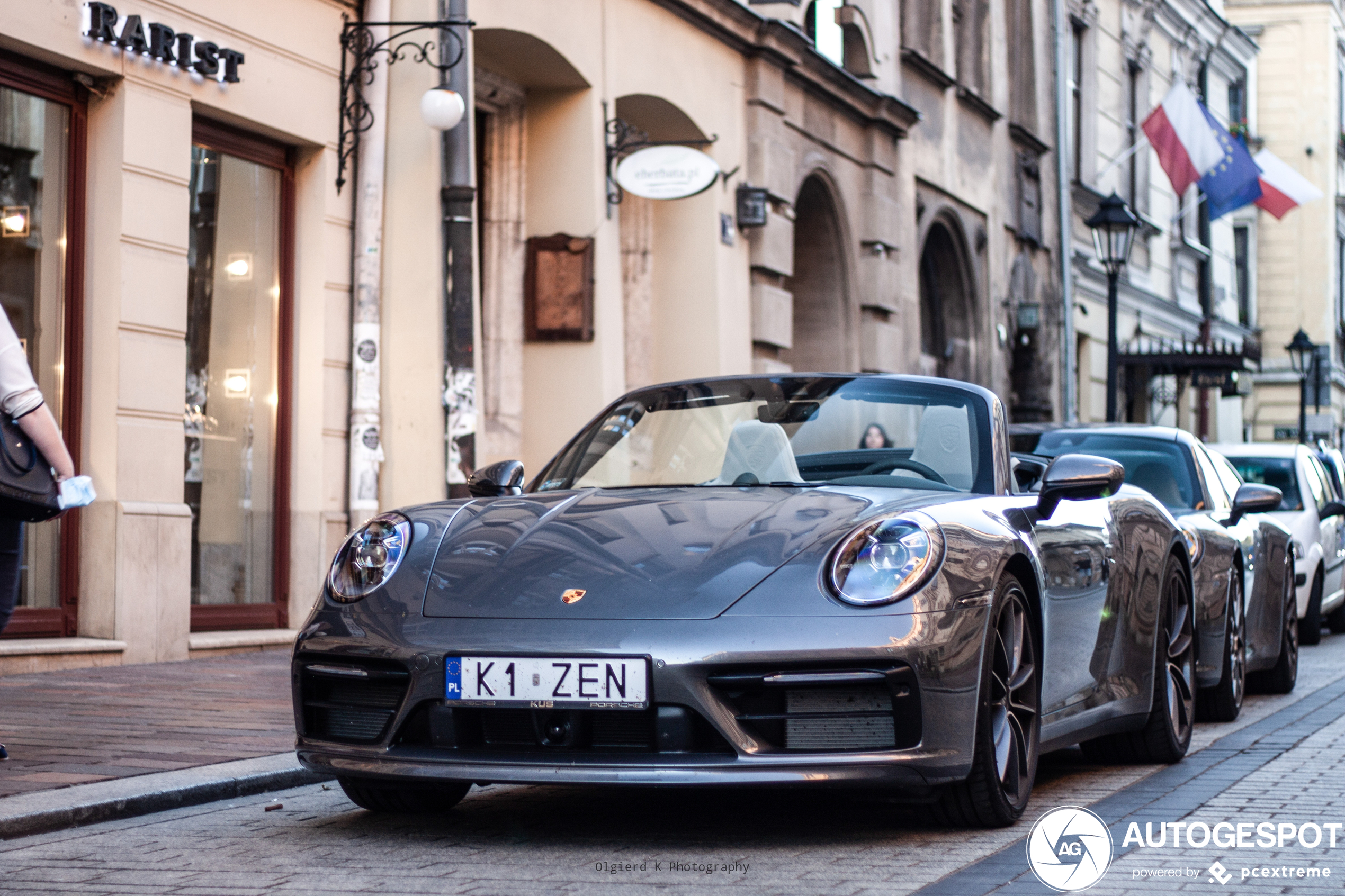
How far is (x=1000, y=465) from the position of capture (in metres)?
5.81

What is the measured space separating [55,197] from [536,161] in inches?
212

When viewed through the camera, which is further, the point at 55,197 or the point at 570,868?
the point at 55,197

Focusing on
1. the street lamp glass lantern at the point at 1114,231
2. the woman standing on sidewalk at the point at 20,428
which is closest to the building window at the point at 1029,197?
the street lamp glass lantern at the point at 1114,231

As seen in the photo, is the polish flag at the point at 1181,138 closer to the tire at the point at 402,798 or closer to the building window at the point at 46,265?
the building window at the point at 46,265

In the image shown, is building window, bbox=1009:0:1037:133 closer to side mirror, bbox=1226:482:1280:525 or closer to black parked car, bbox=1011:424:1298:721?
black parked car, bbox=1011:424:1298:721

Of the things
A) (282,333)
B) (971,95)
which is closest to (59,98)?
(282,333)

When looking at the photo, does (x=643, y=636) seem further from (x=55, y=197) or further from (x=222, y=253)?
(x=222, y=253)

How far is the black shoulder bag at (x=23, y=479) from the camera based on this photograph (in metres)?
5.84

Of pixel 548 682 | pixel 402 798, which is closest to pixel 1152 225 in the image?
pixel 402 798

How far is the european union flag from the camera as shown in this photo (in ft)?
90.6

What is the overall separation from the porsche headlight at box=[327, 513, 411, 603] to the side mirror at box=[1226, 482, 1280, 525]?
17.2 feet

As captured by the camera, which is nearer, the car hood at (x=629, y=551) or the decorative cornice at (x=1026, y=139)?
the car hood at (x=629, y=551)

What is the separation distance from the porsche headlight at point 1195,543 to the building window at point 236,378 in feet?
18.8

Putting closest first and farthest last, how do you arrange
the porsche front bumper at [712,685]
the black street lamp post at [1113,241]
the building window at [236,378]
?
the porsche front bumper at [712,685] < the building window at [236,378] < the black street lamp post at [1113,241]
